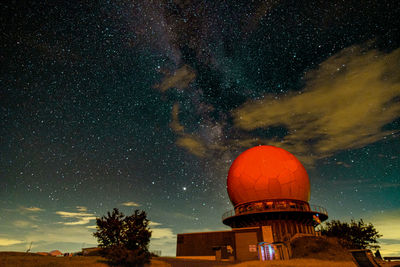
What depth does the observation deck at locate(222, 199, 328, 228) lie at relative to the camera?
25.9 m

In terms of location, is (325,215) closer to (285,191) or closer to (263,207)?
(285,191)

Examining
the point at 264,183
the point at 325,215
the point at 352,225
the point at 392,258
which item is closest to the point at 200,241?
the point at 264,183

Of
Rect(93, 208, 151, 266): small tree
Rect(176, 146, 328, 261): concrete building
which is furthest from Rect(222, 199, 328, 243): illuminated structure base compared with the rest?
Rect(93, 208, 151, 266): small tree

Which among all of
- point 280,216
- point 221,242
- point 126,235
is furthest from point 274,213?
point 126,235

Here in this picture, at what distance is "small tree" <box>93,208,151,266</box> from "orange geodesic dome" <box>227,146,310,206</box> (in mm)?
15402

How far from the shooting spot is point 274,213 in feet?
85.2

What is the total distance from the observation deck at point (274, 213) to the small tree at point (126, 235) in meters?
14.3

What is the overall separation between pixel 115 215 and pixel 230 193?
18.0m

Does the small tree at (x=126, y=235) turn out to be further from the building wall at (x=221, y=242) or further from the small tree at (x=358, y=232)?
the small tree at (x=358, y=232)

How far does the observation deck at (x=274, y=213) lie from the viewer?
25.9 meters

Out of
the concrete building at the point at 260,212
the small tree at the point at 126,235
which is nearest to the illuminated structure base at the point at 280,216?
the concrete building at the point at 260,212

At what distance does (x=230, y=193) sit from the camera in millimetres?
31312

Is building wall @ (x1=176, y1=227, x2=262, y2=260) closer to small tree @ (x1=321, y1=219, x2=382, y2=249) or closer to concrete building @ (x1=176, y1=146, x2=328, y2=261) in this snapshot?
concrete building @ (x1=176, y1=146, x2=328, y2=261)

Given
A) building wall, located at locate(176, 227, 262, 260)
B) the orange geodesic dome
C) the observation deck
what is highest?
the orange geodesic dome
